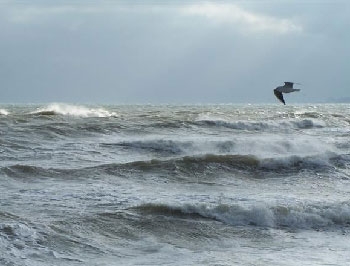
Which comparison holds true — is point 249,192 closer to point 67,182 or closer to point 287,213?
point 287,213

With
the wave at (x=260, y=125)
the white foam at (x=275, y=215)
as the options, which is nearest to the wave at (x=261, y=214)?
the white foam at (x=275, y=215)

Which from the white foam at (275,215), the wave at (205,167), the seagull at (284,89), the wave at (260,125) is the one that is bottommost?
the white foam at (275,215)

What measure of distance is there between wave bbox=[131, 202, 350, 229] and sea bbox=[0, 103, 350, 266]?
16 mm

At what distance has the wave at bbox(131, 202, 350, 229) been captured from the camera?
9172mm

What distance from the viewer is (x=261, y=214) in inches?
370

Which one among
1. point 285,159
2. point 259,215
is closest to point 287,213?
point 259,215

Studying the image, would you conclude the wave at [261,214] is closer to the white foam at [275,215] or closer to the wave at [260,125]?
the white foam at [275,215]

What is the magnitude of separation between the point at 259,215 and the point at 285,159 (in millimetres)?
6647

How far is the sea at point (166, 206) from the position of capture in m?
7.24

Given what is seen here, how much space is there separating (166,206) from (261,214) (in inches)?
53.5

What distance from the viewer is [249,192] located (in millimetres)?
11508

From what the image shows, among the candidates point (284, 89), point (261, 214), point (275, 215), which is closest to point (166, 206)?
point (261, 214)

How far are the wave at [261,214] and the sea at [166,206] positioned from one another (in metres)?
0.02

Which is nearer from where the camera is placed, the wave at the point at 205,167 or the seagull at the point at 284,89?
the seagull at the point at 284,89
